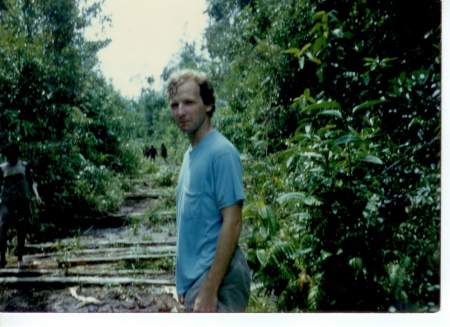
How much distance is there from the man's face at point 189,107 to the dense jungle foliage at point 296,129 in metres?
0.36

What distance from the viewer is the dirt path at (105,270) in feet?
4.64

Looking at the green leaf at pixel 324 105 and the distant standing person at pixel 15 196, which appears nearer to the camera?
the green leaf at pixel 324 105

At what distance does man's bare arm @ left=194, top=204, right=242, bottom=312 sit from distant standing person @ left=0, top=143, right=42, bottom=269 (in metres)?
0.94

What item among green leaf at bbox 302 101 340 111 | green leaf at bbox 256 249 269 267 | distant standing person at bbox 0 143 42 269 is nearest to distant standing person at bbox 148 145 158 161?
distant standing person at bbox 0 143 42 269

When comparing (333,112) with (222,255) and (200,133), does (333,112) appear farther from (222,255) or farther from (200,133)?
(222,255)

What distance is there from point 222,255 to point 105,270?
79 centimetres

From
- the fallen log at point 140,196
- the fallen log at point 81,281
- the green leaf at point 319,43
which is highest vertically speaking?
the green leaf at point 319,43

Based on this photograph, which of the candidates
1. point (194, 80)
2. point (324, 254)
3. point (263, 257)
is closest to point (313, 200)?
point (324, 254)

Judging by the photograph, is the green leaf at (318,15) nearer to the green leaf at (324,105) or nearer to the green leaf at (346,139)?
the green leaf at (324,105)

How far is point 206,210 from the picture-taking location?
1.01 meters

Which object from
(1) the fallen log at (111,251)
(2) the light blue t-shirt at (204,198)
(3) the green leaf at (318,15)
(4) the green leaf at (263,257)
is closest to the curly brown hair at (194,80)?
(2) the light blue t-shirt at (204,198)

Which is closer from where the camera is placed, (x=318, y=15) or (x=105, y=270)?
(x=318, y=15)

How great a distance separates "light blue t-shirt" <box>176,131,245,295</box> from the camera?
97 centimetres

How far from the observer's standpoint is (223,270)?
3.21ft
